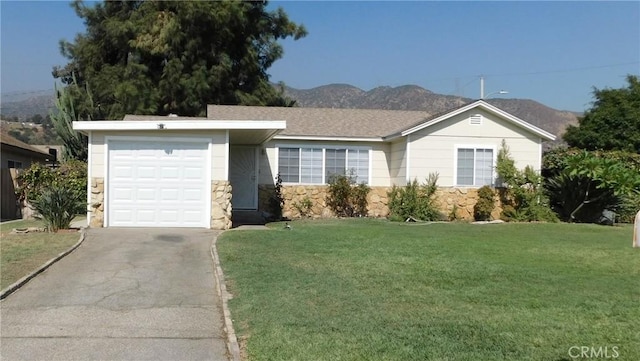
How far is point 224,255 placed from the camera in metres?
11.1

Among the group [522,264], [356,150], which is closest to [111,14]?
[356,150]

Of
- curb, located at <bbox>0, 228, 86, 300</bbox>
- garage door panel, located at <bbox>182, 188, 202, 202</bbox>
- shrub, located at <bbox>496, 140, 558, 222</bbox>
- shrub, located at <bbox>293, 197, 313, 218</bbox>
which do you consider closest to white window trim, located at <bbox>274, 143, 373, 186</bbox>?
shrub, located at <bbox>293, 197, 313, 218</bbox>

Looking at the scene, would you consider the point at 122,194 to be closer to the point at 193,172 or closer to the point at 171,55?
the point at 193,172

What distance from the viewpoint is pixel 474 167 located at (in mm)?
21000

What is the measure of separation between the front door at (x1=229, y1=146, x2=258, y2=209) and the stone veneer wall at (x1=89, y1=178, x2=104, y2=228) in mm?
6573

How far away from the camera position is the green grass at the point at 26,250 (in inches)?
377

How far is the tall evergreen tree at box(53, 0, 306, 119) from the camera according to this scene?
32.1 metres

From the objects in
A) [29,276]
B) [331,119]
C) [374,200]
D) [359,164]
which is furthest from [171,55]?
[29,276]

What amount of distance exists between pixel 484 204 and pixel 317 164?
19.2 feet

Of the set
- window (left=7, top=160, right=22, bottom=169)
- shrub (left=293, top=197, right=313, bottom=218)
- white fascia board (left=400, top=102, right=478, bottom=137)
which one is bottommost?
shrub (left=293, top=197, right=313, bottom=218)

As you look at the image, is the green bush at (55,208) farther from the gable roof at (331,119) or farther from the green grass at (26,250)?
the gable roof at (331,119)

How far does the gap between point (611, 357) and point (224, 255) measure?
23.2 ft

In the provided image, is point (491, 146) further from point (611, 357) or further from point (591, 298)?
point (611, 357)

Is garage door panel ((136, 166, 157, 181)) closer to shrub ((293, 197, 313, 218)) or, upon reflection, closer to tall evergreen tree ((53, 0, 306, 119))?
shrub ((293, 197, 313, 218))
